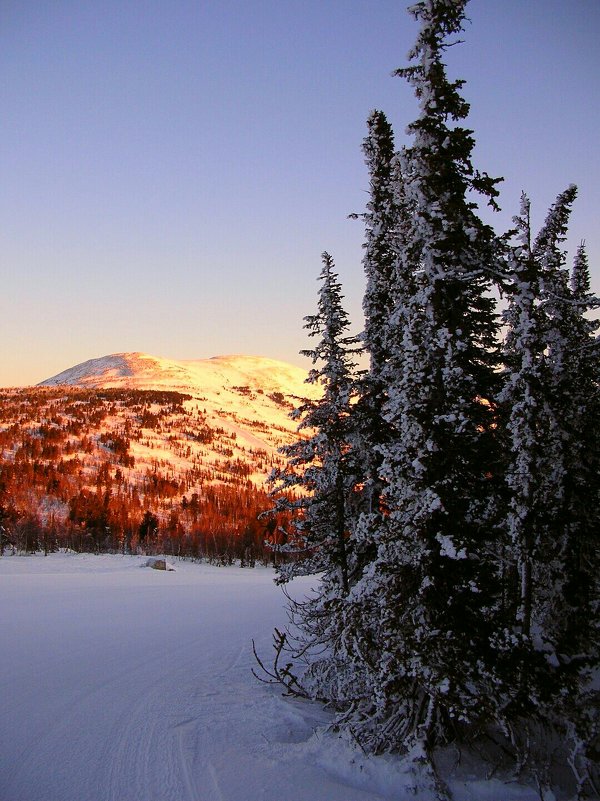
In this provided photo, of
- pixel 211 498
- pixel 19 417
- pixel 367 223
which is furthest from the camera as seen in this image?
pixel 19 417

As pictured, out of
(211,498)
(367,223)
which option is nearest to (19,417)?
(211,498)

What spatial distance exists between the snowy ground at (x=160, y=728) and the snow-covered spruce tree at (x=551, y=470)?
355cm

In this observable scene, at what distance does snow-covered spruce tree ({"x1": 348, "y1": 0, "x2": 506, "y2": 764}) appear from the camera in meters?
9.48

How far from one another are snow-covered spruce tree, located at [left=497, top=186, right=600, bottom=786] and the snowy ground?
3547mm

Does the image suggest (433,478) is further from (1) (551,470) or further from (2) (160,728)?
(1) (551,470)

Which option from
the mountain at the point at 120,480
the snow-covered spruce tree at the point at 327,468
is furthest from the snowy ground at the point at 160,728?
the mountain at the point at 120,480

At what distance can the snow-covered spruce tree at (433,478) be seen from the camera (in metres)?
9.48

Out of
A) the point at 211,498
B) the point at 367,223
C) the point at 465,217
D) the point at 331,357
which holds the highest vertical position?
the point at 367,223

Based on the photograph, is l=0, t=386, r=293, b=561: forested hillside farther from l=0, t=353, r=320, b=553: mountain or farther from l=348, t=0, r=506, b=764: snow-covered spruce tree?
l=348, t=0, r=506, b=764: snow-covered spruce tree

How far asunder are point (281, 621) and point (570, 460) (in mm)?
17489

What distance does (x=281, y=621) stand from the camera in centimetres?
2791

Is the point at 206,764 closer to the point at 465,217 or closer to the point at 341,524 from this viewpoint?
the point at 341,524

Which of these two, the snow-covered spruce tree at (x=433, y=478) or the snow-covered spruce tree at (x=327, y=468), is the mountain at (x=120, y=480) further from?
the snow-covered spruce tree at (x=433, y=478)

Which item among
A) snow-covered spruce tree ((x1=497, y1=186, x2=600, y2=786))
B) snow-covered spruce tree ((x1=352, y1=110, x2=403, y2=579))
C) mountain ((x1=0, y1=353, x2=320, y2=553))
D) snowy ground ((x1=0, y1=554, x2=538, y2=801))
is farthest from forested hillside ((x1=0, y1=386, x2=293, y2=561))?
snow-covered spruce tree ((x1=352, y1=110, x2=403, y2=579))
